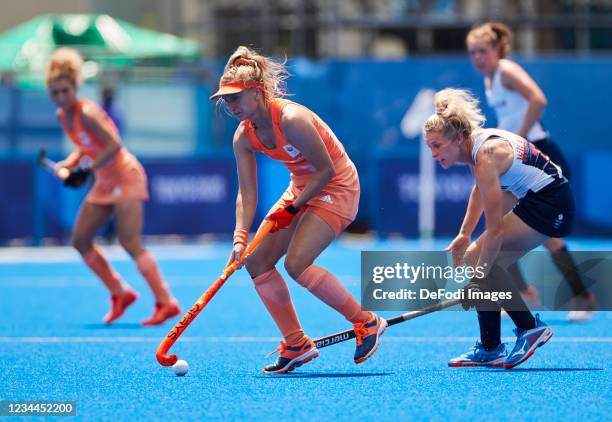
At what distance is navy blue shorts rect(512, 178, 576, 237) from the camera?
6992 millimetres

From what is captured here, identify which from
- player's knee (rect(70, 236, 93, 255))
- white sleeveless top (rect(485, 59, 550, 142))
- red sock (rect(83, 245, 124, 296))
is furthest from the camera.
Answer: red sock (rect(83, 245, 124, 296))

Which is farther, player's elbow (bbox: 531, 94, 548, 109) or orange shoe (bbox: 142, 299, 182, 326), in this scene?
orange shoe (bbox: 142, 299, 182, 326)

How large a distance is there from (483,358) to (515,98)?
2.59 metres

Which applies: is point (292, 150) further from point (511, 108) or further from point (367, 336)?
point (511, 108)

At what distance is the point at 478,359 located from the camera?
23.0ft

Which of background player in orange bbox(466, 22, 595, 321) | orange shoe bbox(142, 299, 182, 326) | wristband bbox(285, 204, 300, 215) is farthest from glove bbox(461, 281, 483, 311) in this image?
orange shoe bbox(142, 299, 182, 326)

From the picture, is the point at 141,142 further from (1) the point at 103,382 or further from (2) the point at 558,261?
(1) the point at 103,382

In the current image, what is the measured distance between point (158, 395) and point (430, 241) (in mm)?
10866

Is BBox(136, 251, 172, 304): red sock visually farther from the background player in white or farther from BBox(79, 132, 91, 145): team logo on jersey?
the background player in white

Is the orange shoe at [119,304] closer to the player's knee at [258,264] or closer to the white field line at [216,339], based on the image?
the white field line at [216,339]

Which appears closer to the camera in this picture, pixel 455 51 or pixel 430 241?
pixel 430 241

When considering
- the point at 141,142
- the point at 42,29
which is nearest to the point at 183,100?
the point at 141,142

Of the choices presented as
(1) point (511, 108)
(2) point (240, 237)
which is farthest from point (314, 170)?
(1) point (511, 108)

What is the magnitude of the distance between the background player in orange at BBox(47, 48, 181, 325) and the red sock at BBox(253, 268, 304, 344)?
252cm
